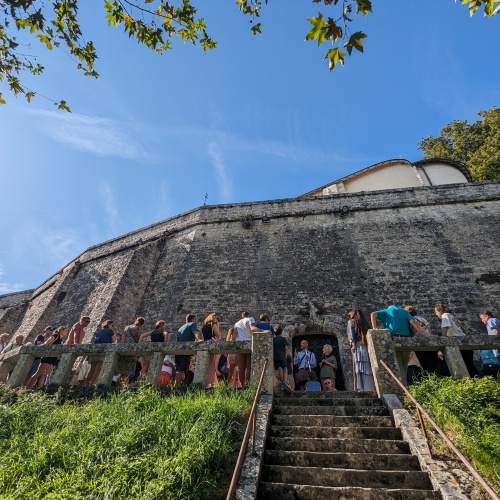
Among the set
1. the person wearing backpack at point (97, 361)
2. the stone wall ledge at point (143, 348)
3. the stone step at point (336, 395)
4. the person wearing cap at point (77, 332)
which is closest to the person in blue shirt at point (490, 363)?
the stone step at point (336, 395)

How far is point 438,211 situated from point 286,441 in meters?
10.1

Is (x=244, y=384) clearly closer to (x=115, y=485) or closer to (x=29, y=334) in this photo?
(x=115, y=485)

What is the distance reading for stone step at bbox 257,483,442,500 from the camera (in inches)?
118

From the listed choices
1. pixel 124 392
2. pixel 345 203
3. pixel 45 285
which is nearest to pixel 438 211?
pixel 345 203

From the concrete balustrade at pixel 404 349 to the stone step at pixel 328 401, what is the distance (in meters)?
0.17

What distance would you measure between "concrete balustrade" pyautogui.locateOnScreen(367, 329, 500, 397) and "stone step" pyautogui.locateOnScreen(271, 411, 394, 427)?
658 millimetres

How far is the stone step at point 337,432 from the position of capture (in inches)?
159

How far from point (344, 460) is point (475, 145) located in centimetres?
2114

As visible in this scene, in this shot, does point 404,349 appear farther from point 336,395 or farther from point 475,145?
point 475,145

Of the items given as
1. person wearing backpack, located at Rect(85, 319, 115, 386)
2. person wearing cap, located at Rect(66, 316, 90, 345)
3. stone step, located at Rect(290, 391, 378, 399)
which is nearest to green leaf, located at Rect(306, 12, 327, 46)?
stone step, located at Rect(290, 391, 378, 399)

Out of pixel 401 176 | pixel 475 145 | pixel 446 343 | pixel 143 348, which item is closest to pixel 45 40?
pixel 143 348

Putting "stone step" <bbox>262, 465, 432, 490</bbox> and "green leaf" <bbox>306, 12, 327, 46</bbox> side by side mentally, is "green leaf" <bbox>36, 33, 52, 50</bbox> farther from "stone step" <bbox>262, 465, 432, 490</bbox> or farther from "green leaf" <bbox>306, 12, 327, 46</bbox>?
"stone step" <bbox>262, 465, 432, 490</bbox>

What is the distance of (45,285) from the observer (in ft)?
57.6

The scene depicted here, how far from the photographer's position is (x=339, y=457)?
Answer: 11.8 feet
